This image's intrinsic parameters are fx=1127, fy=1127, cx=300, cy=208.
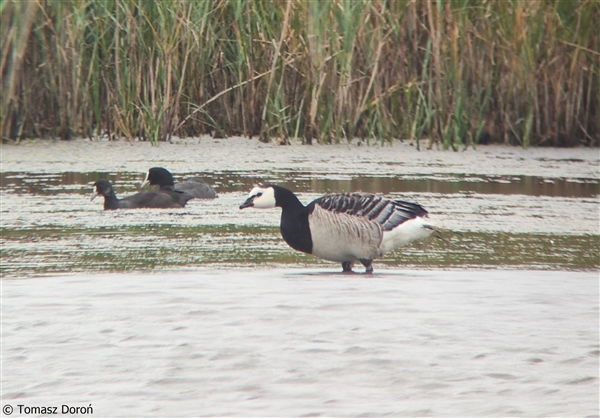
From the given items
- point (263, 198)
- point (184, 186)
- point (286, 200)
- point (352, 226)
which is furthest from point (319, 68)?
point (352, 226)

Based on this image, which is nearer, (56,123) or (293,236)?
(293,236)

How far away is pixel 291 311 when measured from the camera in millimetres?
3934

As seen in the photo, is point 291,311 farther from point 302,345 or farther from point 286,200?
point 286,200

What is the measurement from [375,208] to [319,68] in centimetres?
468

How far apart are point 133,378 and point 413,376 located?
77 cm

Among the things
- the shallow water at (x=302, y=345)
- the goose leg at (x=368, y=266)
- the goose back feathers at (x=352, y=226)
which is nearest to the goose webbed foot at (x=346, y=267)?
the goose back feathers at (x=352, y=226)

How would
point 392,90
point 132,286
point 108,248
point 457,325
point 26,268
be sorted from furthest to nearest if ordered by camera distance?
1. point 392,90
2. point 108,248
3. point 26,268
4. point 132,286
5. point 457,325

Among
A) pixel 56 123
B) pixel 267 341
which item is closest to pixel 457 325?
pixel 267 341

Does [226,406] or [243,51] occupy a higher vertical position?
[243,51]

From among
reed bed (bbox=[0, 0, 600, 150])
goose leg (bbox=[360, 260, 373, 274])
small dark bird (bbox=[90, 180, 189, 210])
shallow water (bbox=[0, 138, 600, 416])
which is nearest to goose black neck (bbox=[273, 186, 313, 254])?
shallow water (bbox=[0, 138, 600, 416])

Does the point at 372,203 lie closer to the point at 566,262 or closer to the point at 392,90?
the point at 566,262

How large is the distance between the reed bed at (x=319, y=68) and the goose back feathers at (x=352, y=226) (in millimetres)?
4356

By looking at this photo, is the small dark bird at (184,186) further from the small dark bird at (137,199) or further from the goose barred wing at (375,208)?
the goose barred wing at (375,208)

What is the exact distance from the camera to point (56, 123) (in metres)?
10.1
